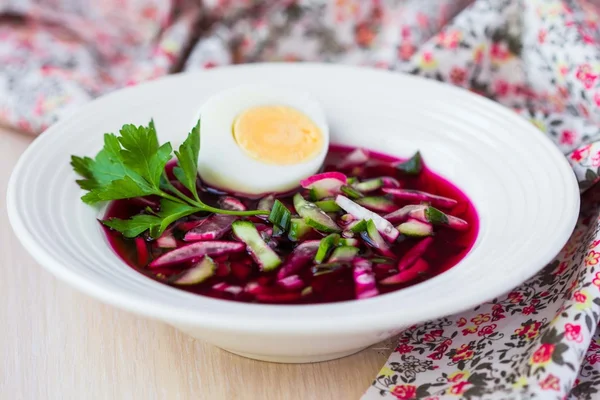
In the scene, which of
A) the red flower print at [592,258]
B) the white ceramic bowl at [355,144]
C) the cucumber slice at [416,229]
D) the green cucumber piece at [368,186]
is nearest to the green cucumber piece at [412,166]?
the white ceramic bowl at [355,144]

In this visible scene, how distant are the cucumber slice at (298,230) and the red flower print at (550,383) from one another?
649mm

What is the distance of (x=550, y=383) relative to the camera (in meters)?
1.42

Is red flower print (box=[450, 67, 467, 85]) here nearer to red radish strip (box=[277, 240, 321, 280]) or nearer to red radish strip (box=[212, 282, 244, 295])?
red radish strip (box=[277, 240, 321, 280])

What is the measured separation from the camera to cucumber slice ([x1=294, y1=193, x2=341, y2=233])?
1.79m

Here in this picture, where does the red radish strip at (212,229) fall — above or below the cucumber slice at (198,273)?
below

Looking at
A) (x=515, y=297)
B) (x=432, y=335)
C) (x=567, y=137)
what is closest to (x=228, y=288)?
(x=432, y=335)

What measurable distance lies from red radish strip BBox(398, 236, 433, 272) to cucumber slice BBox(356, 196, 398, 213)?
176 mm

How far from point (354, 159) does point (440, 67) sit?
0.58 m

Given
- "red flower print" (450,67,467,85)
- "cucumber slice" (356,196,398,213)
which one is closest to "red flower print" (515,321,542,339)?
"cucumber slice" (356,196,398,213)

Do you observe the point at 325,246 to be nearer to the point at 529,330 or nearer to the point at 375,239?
the point at 375,239

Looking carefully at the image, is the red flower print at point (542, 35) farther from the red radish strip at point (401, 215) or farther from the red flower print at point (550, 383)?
the red flower print at point (550, 383)

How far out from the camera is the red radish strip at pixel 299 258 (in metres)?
1.67

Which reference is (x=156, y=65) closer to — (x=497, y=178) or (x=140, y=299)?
(x=497, y=178)

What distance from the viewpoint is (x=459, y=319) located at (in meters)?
1.78
